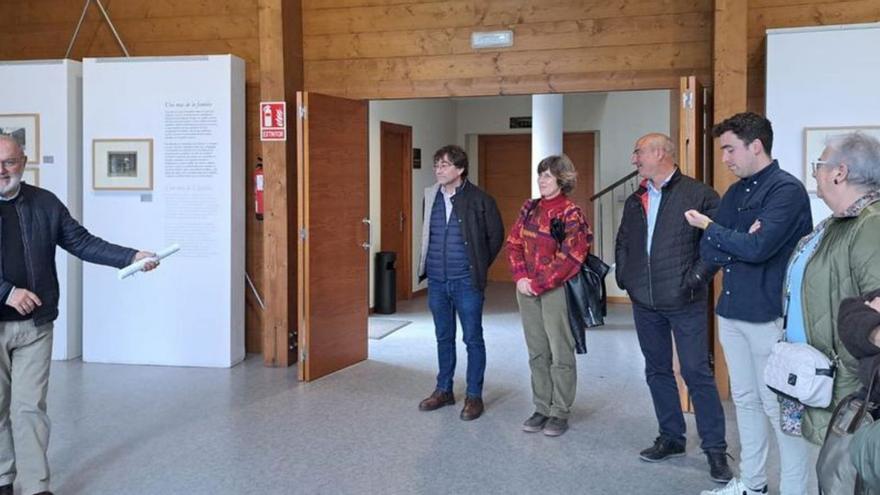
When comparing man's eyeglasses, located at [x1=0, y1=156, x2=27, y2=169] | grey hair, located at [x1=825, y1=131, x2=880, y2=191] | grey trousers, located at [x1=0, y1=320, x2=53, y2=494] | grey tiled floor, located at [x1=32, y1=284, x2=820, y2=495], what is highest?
man's eyeglasses, located at [x1=0, y1=156, x2=27, y2=169]

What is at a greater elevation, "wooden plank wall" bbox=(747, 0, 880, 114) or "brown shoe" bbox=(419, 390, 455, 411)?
"wooden plank wall" bbox=(747, 0, 880, 114)

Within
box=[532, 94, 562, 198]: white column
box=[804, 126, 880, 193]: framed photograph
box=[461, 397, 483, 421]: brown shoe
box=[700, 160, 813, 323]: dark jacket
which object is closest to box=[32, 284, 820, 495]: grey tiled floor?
box=[461, 397, 483, 421]: brown shoe

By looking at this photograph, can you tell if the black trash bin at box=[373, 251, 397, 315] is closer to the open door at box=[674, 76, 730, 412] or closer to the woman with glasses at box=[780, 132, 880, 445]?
the open door at box=[674, 76, 730, 412]

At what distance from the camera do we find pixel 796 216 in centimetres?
267

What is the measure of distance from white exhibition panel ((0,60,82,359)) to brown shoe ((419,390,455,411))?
2955mm

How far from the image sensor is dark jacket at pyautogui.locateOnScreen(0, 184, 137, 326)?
300 centimetres

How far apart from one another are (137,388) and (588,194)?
647cm

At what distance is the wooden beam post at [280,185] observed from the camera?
554 cm

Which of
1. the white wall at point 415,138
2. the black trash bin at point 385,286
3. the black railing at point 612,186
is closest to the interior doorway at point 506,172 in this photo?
the white wall at point 415,138

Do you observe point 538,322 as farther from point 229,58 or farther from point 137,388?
point 229,58

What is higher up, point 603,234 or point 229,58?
point 229,58

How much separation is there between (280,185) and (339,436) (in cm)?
222

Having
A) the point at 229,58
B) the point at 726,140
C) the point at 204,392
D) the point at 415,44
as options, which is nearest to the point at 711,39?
the point at 415,44

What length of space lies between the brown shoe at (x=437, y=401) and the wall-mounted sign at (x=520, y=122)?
6467 millimetres
